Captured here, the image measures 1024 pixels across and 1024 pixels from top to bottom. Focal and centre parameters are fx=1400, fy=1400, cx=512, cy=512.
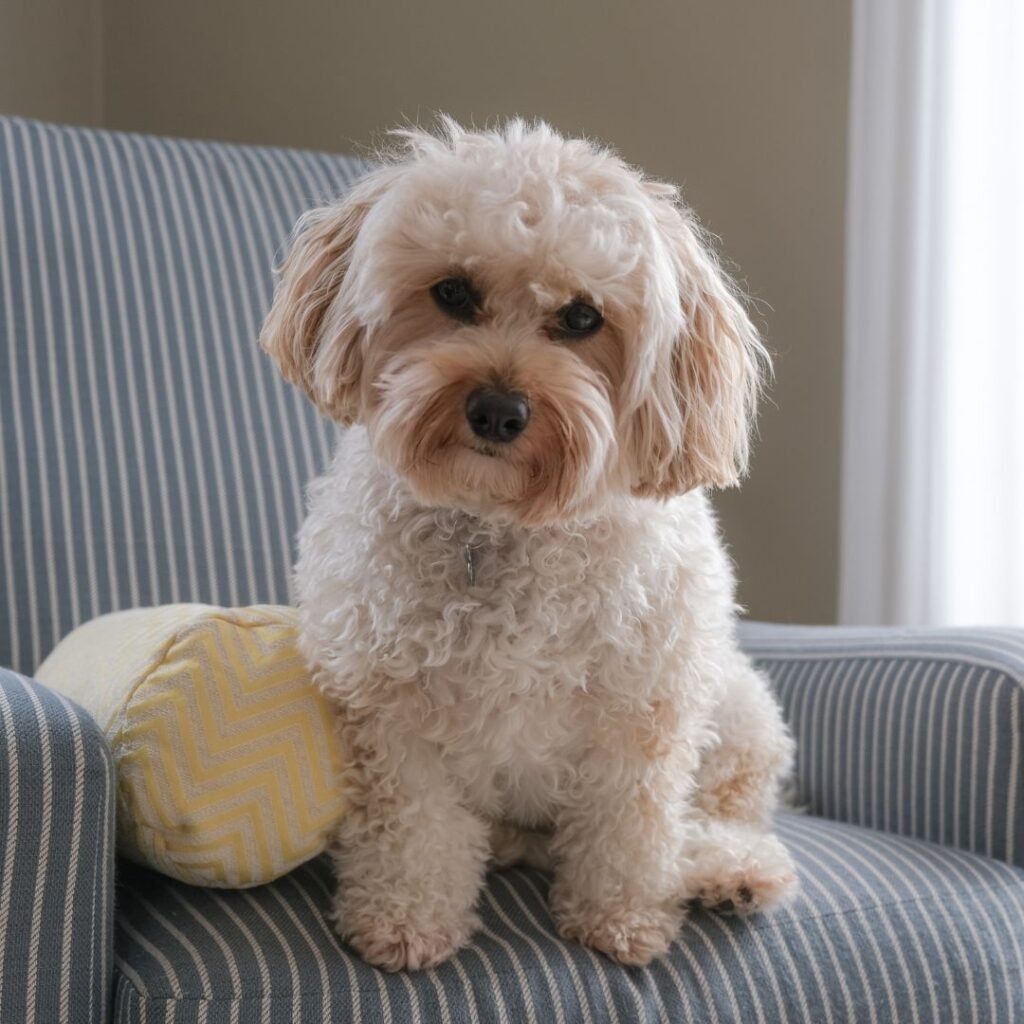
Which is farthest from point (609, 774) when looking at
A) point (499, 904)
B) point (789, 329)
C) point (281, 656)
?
point (789, 329)

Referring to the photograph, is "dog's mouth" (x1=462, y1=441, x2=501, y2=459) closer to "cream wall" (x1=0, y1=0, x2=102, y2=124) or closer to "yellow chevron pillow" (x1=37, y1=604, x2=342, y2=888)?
"yellow chevron pillow" (x1=37, y1=604, x2=342, y2=888)

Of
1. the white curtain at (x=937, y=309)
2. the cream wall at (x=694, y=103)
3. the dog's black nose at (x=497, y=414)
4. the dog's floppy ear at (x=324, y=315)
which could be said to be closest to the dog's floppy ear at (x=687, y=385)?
the dog's black nose at (x=497, y=414)

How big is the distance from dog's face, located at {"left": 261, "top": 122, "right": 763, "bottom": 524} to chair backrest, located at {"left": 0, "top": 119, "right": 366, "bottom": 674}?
2.12 feet

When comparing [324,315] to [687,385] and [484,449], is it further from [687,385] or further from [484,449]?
[687,385]

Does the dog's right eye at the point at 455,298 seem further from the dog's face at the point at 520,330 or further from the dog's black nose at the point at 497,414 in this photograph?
the dog's black nose at the point at 497,414

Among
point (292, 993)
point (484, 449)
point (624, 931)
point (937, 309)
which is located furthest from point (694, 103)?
point (292, 993)

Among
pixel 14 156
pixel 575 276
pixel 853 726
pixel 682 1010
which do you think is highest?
pixel 14 156

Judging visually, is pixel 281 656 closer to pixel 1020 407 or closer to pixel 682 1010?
pixel 682 1010

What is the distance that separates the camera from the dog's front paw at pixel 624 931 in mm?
1343

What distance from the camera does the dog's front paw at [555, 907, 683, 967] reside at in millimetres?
1343

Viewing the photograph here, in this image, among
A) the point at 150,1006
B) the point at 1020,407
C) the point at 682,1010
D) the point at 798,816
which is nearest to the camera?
the point at 150,1006

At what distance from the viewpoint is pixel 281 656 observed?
1.36 metres

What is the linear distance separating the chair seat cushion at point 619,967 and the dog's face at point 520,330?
0.42 meters

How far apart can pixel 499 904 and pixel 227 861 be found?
312 millimetres
